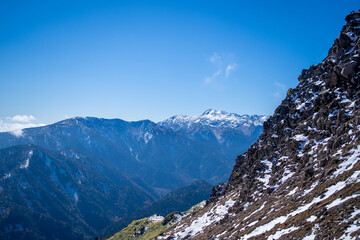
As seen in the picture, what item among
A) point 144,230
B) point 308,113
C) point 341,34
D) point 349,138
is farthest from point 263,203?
point 144,230

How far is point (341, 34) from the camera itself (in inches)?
2916

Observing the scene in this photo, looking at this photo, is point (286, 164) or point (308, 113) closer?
point (286, 164)

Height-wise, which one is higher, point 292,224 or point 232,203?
point 232,203

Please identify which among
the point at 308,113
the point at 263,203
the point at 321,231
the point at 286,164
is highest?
the point at 308,113

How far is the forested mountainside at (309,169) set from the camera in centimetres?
3097

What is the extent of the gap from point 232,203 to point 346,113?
4367 centimetres

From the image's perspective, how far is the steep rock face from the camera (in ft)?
102

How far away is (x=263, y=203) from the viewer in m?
57.8

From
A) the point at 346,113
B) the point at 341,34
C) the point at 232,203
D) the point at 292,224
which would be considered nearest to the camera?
the point at 292,224

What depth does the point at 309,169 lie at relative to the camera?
50875mm

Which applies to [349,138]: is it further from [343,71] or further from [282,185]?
[343,71]

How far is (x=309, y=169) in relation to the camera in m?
50.9

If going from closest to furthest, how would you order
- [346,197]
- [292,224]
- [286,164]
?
[346,197], [292,224], [286,164]

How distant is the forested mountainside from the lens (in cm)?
3097
